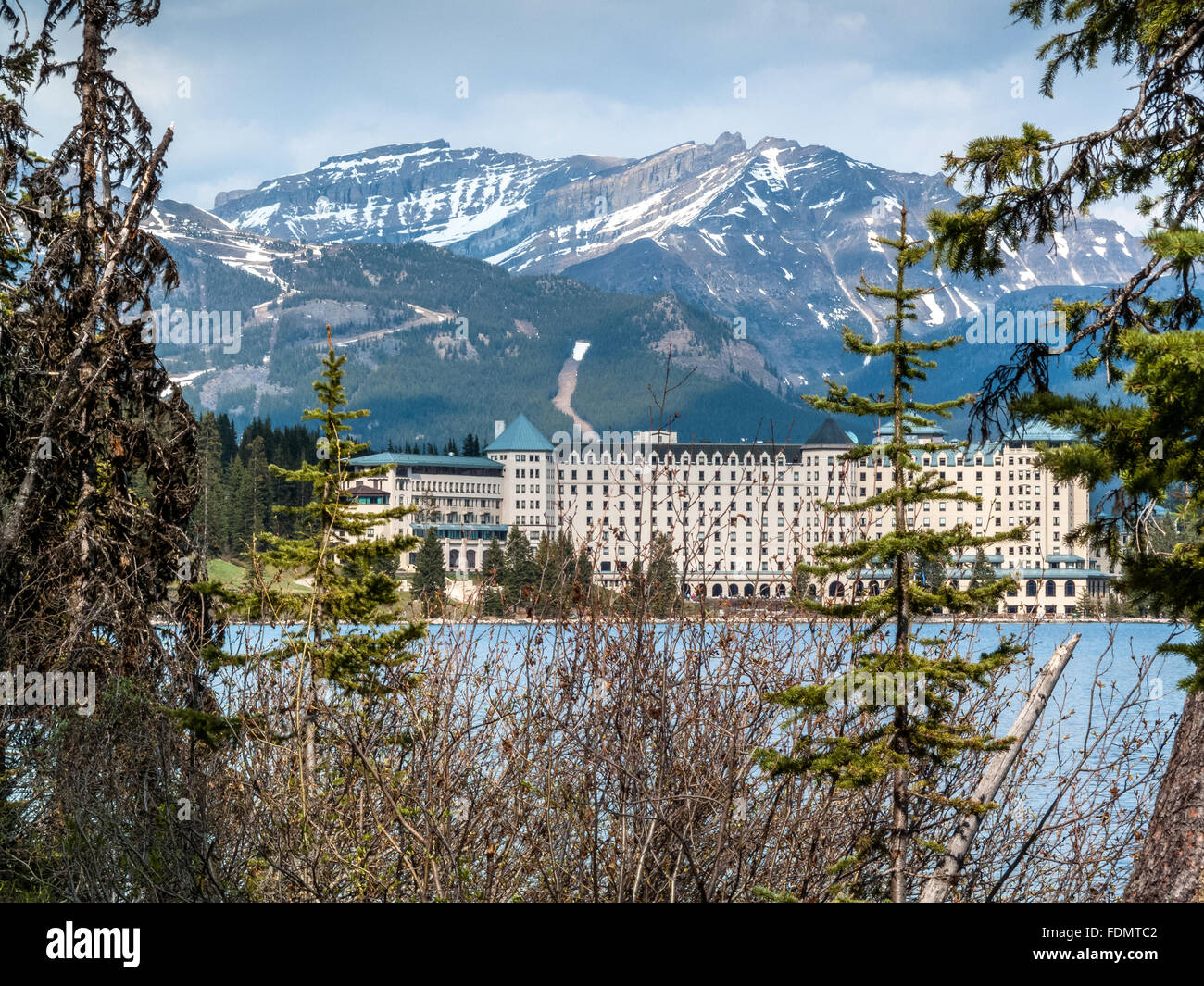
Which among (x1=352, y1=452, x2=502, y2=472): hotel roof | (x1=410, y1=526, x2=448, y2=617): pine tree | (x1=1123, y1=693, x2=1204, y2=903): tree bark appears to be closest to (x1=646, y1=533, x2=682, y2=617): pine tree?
(x1=410, y1=526, x2=448, y2=617): pine tree

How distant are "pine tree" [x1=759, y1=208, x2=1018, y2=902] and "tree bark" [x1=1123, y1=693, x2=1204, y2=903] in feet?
3.81

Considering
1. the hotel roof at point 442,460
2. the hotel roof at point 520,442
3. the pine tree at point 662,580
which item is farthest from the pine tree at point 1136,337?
the hotel roof at point 520,442

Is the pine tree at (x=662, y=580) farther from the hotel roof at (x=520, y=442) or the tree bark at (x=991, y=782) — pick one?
the hotel roof at (x=520, y=442)

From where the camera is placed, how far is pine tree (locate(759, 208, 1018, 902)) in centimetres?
634

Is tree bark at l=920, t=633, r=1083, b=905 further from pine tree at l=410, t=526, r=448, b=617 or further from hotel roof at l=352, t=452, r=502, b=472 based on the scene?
hotel roof at l=352, t=452, r=502, b=472

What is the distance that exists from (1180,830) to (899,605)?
2.07 m

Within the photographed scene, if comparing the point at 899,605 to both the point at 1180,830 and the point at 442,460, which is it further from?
the point at 442,460

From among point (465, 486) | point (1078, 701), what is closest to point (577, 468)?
point (465, 486)

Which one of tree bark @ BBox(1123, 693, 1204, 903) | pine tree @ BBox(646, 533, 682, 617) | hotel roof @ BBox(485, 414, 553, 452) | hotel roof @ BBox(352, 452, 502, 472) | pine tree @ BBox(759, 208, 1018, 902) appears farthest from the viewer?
hotel roof @ BBox(485, 414, 553, 452)

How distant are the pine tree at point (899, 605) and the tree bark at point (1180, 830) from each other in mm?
1160

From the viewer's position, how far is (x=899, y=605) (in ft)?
21.9

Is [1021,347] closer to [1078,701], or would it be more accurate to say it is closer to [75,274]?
[75,274]
